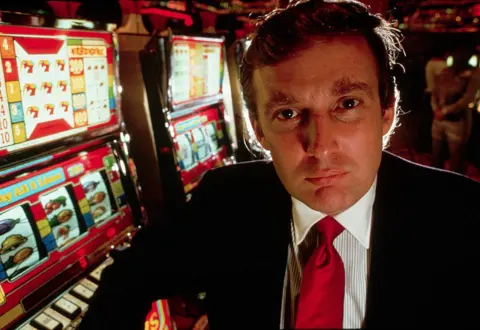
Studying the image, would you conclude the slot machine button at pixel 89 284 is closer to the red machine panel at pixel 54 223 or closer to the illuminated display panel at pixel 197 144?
the red machine panel at pixel 54 223

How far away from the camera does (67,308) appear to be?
2037 mm

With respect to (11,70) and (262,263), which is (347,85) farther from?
(11,70)

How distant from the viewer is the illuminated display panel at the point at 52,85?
6.43 ft

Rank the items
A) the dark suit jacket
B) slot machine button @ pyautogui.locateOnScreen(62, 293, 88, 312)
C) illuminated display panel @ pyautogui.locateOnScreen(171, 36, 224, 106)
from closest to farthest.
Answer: the dark suit jacket
slot machine button @ pyautogui.locateOnScreen(62, 293, 88, 312)
illuminated display panel @ pyautogui.locateOnScreen(171, 36, 224, 106)

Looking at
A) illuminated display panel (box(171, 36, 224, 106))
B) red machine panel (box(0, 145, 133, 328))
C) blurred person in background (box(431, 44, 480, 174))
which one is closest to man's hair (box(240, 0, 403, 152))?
red machine panel (box(0, 145, 133, 328))

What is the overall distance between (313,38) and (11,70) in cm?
148

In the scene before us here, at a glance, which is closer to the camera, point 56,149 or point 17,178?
point 17,178

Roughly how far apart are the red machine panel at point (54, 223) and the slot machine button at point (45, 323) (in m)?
0.06

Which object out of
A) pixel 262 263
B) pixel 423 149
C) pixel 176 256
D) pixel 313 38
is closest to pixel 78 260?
pixel 176 256

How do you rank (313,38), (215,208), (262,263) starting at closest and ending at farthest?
(313,38)
(262,263)
(215,208)

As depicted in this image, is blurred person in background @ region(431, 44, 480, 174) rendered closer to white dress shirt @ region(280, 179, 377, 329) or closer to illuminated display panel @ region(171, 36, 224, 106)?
illuminated display panel @ region(171, 36, 224, 106)

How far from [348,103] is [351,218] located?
14.4 inches

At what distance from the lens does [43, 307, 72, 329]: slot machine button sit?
1968mm

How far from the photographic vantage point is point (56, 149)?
2.27 metres
